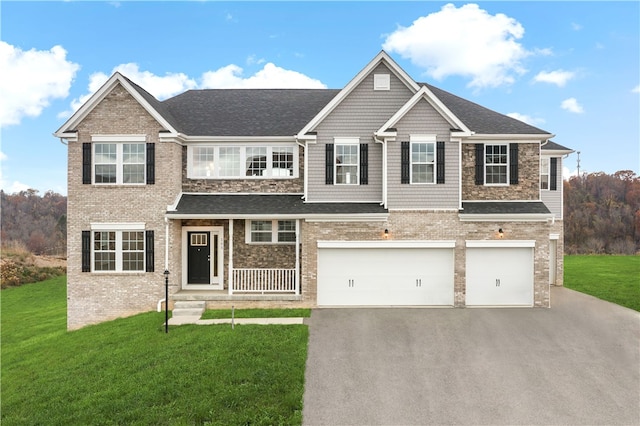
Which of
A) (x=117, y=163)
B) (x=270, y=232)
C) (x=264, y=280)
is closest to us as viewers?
→ (x=117, y=163)

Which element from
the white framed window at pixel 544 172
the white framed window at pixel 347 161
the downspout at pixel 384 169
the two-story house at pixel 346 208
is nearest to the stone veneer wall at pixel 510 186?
the two-story house at pixel 346 208

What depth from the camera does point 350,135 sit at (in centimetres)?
1380

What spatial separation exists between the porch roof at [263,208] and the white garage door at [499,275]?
3.89 metres

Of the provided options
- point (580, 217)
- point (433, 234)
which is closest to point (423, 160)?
point (433, 234)

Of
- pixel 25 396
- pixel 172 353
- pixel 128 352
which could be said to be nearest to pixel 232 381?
pixel 172 353

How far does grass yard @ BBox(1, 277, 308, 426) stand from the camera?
6957 mm

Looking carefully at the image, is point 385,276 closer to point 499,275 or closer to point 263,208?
point 499,275

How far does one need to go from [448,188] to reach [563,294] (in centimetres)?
763

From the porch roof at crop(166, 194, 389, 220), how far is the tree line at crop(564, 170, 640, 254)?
3651cm

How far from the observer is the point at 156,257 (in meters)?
13.3

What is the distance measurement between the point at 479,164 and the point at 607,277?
41.5 ft

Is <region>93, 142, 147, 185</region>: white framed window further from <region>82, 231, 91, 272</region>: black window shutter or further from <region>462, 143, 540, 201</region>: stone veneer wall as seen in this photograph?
<region>462, 143, 540, 201</region>: stone veneer wall

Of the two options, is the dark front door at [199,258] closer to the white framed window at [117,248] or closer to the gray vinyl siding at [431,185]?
the white framed window at [117,248]

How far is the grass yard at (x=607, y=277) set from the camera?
15172 mm
